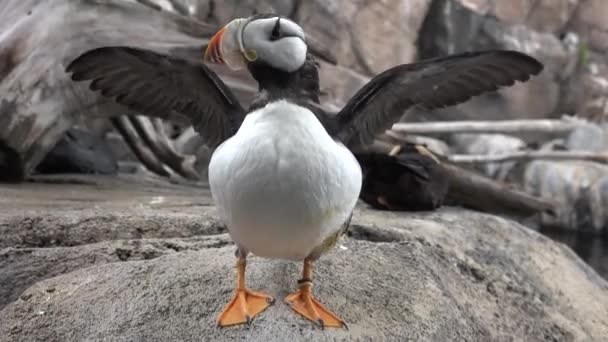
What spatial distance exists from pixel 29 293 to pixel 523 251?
5.69 ft

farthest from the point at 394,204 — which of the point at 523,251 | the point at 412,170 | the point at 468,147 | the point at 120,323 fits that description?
the point at 468,147

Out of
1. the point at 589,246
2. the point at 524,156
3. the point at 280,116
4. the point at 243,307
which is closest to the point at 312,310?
the point at 243,307

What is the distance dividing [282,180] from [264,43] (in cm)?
25

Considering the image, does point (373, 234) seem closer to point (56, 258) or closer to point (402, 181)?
point (402, 181)

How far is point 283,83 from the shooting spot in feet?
3.99

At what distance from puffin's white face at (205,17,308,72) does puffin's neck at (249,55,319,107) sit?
0.02 m

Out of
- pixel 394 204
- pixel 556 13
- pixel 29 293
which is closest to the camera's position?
pixel 29 293

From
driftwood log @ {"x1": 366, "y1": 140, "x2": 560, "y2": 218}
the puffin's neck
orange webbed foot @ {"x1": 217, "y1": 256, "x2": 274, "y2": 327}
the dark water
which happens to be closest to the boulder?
driftwood log @ {"x1": 366, "y1": 140, "x2": 560, "y2": 218}

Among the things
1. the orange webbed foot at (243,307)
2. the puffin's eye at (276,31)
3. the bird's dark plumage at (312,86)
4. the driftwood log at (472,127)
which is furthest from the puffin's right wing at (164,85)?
the driftwood log at (472,127)

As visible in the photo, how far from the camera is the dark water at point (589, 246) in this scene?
453 cm

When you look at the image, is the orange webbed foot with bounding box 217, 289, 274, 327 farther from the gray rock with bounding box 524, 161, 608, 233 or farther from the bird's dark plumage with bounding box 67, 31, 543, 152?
the gray rock with bounding box 524, 161, 608, 233

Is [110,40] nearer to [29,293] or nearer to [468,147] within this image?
[29,293]

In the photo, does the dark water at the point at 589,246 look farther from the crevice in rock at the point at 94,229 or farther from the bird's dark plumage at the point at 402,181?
the crevice in rock at the point at 94,229

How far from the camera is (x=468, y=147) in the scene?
7734 millimetres
